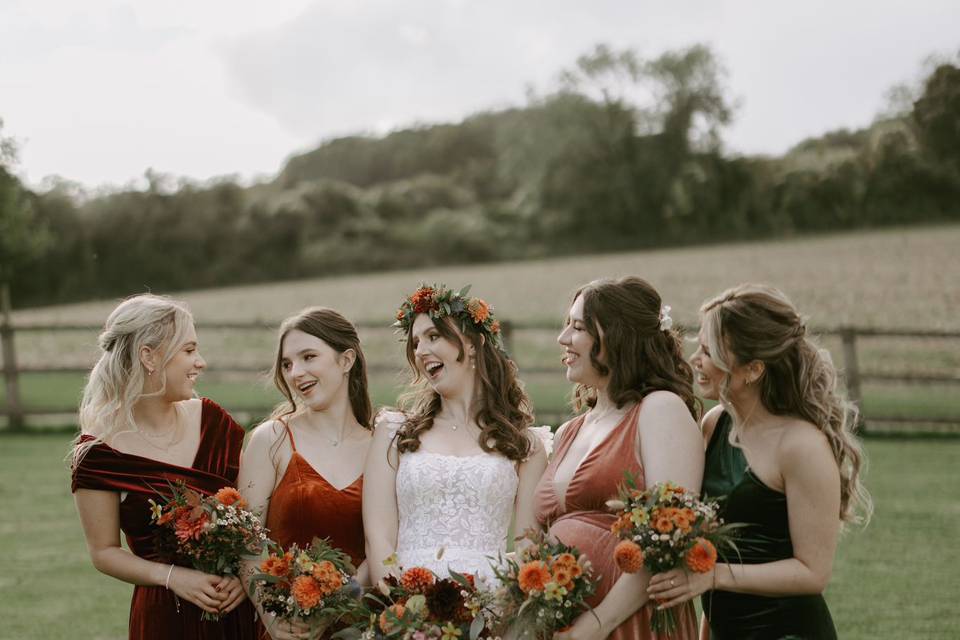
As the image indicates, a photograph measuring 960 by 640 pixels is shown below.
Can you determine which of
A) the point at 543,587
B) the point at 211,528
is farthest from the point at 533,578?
the point at 211,528

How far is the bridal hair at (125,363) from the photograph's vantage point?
393 cm

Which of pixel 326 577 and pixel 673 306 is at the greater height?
pixel 326 577

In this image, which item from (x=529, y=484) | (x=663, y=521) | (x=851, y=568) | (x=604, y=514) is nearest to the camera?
(x=663, y=521)

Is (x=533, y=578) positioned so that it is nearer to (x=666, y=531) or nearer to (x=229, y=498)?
(x=666, y=531)

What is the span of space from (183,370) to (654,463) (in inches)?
73.5

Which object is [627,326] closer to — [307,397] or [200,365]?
[307,397]

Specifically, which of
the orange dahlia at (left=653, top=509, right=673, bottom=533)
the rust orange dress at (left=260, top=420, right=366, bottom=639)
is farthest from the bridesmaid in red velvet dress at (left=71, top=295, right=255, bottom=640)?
the orange dahlia at (left=653, top=509, right=673, bottom=533)

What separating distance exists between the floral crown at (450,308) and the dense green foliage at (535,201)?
17.1 m

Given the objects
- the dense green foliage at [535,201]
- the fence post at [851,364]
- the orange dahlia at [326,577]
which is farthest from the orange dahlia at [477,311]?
the dense green foliage at [535,201]

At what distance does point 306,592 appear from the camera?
337 cm

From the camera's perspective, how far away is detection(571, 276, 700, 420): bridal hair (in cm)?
366

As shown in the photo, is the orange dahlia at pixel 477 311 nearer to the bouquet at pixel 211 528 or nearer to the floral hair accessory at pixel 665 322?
the floral hair accessory at pixel 665 322

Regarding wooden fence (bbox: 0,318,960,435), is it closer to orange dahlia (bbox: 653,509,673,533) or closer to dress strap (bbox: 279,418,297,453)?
dress strap (bbox: 279,418,297,453)

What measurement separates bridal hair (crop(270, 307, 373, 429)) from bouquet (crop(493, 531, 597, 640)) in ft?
4.21
